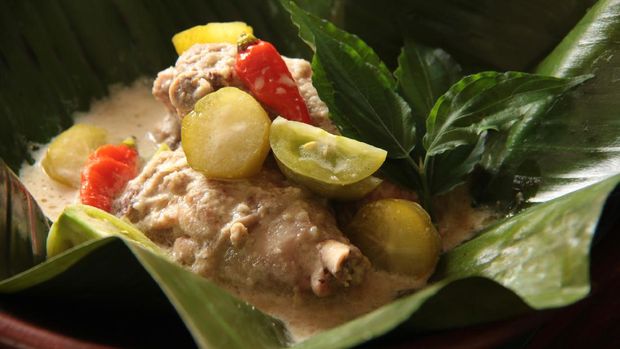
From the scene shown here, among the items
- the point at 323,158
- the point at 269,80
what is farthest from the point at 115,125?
the point at 323,158

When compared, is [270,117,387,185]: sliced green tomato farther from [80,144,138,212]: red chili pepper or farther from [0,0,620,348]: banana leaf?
[80,144,138,212]: red chili pepper

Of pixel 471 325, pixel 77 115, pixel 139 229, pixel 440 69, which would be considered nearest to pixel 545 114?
pixel 440 69

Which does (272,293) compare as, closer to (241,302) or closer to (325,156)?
(241,302)

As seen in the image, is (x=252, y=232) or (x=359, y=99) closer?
(x=252, y=232)

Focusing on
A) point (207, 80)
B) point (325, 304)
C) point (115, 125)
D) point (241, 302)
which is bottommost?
point (325, 304)

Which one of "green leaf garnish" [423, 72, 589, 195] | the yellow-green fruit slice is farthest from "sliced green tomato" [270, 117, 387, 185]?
"green leaf garnish" [423, 72, 589, 195]

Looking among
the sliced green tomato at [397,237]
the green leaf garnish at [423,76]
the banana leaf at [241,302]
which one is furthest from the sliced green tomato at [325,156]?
the green leaf garnish at [423,76]

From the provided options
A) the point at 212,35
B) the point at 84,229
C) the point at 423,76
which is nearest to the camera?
the point at 84,229
